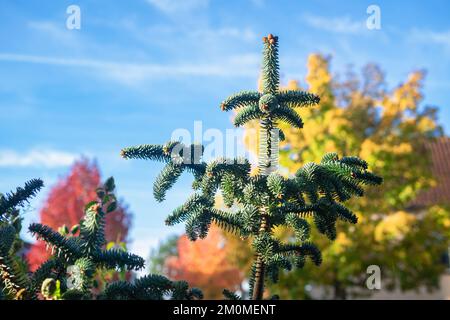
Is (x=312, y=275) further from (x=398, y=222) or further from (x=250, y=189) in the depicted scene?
(x=250, y=189)

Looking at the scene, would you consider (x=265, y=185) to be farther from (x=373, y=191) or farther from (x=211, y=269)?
(x=211, y=269)

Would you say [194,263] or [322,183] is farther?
[194,263]

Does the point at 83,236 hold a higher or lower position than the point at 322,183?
lower

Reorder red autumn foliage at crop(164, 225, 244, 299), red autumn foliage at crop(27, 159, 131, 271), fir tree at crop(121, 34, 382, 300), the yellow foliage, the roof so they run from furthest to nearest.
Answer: the roof
red autumn foliage at crop(164, 225, 244, 299)
red autumn foliage at crop(27, 159, 131, 271)
the yellow foliage
fir tree at crop(121, 34, 382, 300)

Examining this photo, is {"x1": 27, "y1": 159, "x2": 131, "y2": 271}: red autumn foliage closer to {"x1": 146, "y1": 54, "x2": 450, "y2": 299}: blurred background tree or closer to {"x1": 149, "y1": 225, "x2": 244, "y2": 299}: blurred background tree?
{"x1": 149, "y1": 225, "x2": 244, "y2": 299}: blurred background tree

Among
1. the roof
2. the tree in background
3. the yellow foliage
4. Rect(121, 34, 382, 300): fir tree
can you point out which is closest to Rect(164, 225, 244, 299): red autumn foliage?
the tree in background

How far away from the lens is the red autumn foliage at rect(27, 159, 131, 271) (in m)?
24.4

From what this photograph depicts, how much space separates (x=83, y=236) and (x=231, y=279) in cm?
2454

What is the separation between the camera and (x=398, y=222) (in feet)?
60.0

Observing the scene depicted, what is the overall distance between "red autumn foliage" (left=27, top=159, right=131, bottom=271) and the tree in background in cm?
791

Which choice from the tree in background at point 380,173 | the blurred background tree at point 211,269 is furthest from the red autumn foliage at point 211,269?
the tree in background at point 380,173
